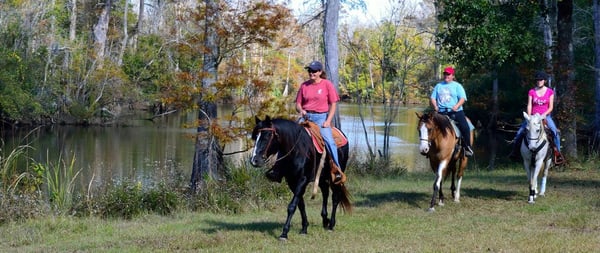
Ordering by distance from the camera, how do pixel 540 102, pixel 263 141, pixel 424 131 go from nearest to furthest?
1. pixel 263 141
2. pixel 424 131
3. pixel 540 102

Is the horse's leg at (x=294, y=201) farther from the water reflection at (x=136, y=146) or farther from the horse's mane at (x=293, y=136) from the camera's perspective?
the water reflection at (x=136, y=146)

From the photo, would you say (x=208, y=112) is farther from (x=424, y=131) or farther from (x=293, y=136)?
(x=293, y=136)

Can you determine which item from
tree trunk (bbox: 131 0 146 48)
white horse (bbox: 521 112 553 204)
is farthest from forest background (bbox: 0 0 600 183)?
tree trunk (bbox: 131 0 146 48)

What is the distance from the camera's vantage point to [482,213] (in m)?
11.1

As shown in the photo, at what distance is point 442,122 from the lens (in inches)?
467

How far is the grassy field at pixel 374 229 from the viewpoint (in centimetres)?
832

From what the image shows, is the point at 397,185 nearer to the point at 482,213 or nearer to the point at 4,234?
the point at 482,213

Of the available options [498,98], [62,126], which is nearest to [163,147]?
[62,126]

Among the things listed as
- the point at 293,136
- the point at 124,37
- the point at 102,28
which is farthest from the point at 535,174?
the point at 124,37

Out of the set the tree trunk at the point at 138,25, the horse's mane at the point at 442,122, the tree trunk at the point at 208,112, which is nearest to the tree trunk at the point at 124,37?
the tree trunk at the point at 138,25

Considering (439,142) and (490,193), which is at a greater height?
(439,142)

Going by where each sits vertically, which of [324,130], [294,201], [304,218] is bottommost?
[304,218]

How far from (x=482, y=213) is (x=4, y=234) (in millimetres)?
7075

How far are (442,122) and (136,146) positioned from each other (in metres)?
21.4
